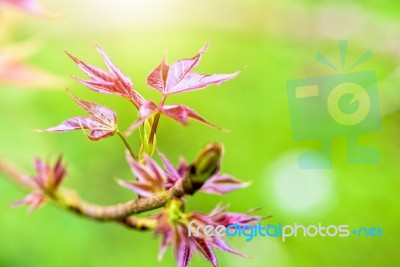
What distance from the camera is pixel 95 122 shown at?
232mm

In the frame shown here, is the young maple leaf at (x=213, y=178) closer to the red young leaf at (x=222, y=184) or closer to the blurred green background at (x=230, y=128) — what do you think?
the red young leaf at (x=222, y=184)

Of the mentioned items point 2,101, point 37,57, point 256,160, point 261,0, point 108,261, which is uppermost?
point 261,0

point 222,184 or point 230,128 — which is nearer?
point 222,184

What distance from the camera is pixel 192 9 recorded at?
48.4 inches

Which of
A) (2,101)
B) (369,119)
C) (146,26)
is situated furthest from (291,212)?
(146,26)

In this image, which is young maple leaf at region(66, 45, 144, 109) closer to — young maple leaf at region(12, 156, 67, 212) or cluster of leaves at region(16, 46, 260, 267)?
cluster of leaves at region(16, 46, 260, 267)

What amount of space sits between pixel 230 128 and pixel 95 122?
31.5 inches

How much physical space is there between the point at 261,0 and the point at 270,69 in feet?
0.71

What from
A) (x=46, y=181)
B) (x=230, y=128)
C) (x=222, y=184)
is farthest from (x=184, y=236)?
(x=230, y=128)

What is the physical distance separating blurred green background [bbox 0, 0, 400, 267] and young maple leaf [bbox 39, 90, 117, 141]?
429mm

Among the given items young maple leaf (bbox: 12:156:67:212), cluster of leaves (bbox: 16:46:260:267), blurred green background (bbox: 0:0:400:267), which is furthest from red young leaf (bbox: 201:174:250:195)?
blurred green background (bbox: 0:0:400:267)

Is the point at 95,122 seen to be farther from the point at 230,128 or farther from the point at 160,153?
the point at 230,128

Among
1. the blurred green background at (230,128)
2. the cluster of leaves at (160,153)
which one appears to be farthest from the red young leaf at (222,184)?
the blurred green background at (230,128)

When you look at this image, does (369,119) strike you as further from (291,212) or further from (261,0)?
(261,0)
